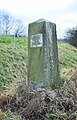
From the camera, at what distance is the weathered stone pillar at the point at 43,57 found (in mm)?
5641

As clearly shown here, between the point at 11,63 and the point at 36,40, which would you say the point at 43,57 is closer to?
the point at 36,40

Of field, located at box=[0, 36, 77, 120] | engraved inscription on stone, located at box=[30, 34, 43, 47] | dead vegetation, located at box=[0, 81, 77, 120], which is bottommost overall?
dead vegetation, located at box=[0, 81, 77, 120]

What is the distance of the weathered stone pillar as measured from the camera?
18.5 ft

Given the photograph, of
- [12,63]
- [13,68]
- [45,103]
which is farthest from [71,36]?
[45,103]

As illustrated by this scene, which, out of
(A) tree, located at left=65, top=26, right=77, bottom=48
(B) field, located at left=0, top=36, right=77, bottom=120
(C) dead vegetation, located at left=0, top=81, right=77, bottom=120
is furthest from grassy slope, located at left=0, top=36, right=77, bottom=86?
(A) tree, located at left=65, top=26, right=77, bottom=48

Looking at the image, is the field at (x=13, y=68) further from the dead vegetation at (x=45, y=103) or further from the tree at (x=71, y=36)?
the tree at (x=71, y=36)

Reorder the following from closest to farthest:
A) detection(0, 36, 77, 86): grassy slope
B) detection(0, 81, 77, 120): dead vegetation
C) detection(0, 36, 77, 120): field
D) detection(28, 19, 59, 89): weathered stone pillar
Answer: detection(0, 81, 77, 120): dead vegetation
detection(28, 19, 59, 89): weathered stone pillar
detection(0, 36, 77, 120): field
detection(0, 36, 77, 86): grassy slope

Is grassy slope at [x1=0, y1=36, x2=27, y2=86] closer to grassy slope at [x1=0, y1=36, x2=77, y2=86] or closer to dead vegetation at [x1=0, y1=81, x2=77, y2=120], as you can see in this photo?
grassy slope at [x1=0, y1=36, x2=77, y2=86]

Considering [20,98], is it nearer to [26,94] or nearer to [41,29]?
[26,94]

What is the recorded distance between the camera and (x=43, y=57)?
563cm

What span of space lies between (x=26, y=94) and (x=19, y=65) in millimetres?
4122

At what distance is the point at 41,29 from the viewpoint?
5684 mm

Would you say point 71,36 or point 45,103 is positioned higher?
point 71,36

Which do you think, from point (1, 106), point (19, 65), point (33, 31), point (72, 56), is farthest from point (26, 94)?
point (72, 56)
